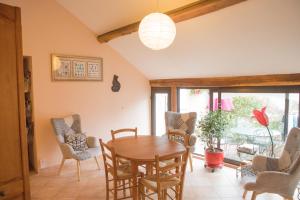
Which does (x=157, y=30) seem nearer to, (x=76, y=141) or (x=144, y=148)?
(x=144, y=148)

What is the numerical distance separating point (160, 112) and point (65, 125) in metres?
2.43

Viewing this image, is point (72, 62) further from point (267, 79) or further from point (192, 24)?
point (267, 79)

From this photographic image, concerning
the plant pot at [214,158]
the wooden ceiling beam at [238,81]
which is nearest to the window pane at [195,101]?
the wooden ceiling beam at [238,81]

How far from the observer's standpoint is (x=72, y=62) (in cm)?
425

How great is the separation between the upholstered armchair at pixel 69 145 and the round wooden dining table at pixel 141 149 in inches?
34.0

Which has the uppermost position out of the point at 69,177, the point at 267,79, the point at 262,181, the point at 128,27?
the point at 128,27

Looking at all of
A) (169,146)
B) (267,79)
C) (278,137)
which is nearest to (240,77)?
(267,79)

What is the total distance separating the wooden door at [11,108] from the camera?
141cm

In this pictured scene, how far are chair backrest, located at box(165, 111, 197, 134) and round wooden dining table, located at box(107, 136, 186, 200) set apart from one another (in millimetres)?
1150

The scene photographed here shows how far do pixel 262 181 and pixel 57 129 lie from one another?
3108 mm

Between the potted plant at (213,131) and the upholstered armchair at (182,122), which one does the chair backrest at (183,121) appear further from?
the potted plant at (213,131)

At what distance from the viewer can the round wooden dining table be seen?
2.40 meters

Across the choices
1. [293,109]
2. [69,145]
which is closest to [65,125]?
[69,145]

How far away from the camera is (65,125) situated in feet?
13.0
